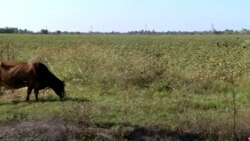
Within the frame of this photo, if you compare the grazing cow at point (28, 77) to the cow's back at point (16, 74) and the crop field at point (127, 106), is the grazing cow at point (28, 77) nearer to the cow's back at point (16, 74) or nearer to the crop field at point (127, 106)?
the cow's back at point (16, 74)

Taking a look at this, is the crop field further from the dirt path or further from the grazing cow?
the grazing cow

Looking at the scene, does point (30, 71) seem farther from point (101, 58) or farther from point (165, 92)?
point (101, 58)

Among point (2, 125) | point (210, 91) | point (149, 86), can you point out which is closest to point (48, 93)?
point (149, 86)

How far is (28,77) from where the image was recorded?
15.2 metres

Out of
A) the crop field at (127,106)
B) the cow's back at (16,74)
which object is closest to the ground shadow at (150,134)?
the crop field at (127,106)

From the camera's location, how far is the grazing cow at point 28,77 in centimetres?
1518

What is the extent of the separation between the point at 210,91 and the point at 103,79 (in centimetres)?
359

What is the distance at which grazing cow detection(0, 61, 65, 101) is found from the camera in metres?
15.2

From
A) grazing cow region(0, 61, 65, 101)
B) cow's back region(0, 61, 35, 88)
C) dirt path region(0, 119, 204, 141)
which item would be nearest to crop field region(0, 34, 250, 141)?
dirt path region(0, 119, 204, 141)

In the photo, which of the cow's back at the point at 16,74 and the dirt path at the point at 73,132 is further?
the cow's back at the point at 16,74

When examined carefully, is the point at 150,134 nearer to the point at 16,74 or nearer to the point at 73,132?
the point at 73,132

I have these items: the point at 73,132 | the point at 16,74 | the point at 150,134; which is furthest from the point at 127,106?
the point at 73,132

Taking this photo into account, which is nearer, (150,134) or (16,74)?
(150,134)

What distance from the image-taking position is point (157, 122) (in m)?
11.6
